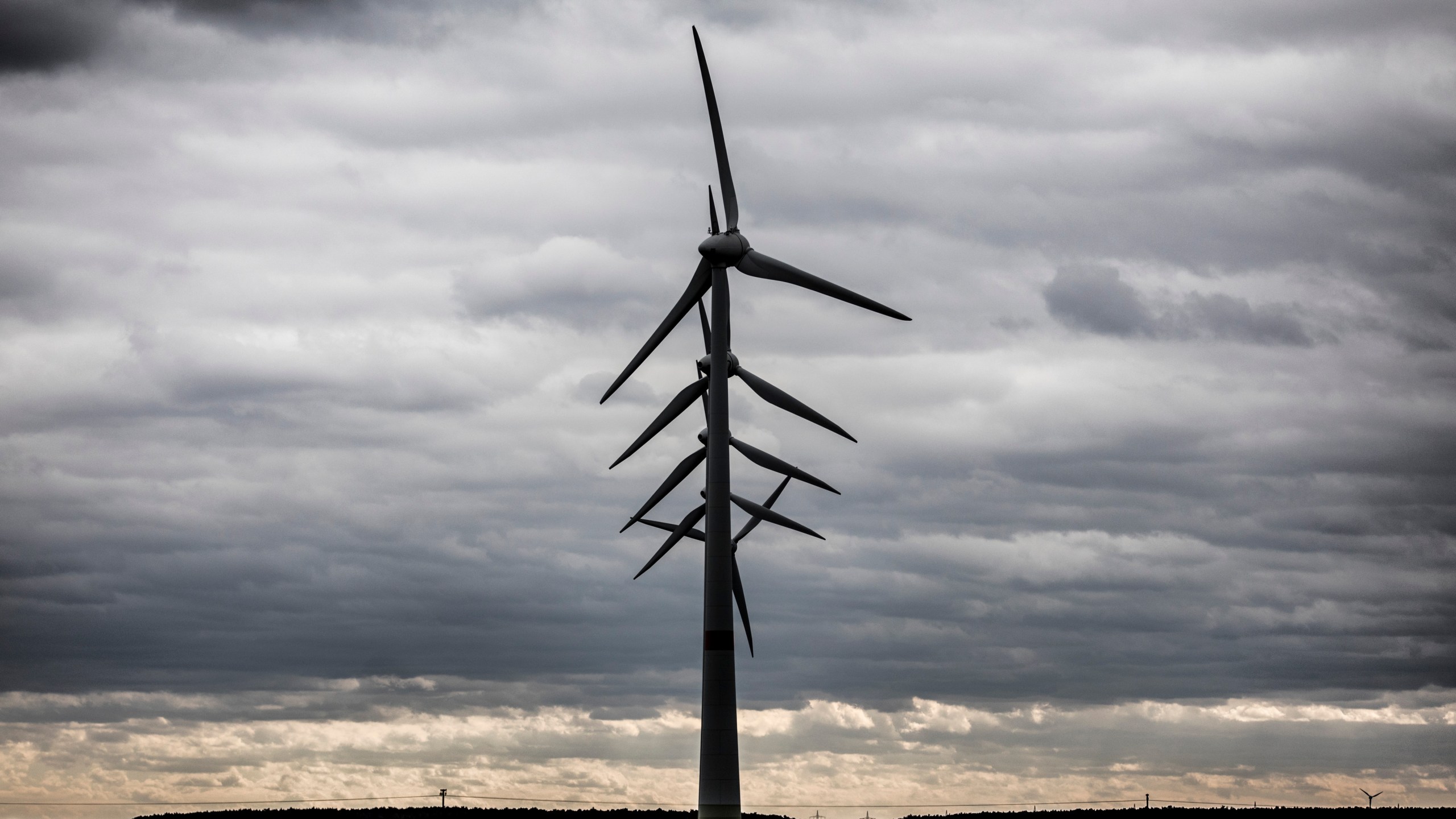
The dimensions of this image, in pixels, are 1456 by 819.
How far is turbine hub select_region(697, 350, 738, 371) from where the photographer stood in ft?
293

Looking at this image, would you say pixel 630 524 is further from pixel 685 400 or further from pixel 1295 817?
pixel 1295 817

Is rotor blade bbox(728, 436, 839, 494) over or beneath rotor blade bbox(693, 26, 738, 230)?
beneath

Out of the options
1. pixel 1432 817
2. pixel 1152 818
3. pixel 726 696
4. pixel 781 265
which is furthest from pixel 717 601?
pixel 1432 817

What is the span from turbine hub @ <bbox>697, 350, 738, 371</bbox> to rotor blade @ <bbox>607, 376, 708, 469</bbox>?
Result: 160cm

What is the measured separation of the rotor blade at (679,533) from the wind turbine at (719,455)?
74mm

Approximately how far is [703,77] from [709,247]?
1038 cm

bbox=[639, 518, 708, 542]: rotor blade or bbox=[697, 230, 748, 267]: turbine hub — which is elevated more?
bbox=[697, 230, 748, 267]: turbine hub

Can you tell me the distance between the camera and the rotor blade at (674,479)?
93.9 meters

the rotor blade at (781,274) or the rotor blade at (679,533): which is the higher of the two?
the rotor blade at (781,274)

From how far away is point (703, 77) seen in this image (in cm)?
9131

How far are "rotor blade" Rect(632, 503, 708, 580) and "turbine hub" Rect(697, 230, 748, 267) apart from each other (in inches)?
663

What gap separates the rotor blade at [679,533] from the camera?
9844 cm

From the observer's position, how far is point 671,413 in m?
92.4

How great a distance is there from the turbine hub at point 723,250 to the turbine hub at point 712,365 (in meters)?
5.44
